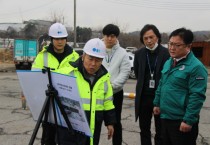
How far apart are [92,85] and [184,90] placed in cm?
98

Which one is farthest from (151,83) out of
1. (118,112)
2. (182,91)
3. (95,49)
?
(95,49)

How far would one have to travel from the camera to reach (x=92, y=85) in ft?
10.7

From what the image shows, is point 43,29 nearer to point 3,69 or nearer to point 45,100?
point 3,69

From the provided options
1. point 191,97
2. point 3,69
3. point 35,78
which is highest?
point 35,78

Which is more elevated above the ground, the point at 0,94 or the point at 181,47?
the point at 181,47

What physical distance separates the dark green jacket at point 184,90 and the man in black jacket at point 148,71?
66 cm

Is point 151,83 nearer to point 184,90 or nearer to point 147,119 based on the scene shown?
point 147,119

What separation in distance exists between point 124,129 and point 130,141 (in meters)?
0.81

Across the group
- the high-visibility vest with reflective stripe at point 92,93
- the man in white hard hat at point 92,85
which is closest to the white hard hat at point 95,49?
the man in white hard hat at point 92,85

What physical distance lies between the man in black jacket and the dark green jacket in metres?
0.66

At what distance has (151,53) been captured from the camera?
14.6ft

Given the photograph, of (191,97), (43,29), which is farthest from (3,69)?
(43,29)

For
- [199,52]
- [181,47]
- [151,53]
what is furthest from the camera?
[199,52]

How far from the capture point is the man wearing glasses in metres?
3.33
